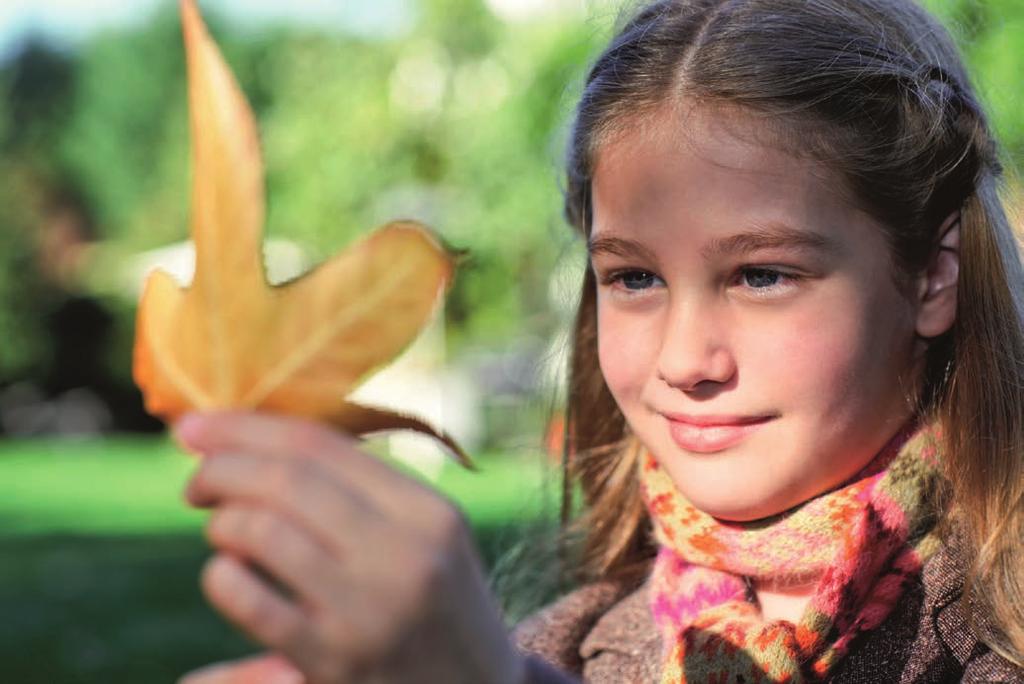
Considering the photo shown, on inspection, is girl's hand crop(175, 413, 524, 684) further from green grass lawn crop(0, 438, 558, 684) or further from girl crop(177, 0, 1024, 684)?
green grass lawn crop(0, 438, 558, 684)

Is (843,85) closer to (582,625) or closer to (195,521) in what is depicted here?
(582,625)

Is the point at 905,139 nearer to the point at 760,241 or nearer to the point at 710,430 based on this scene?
the point at 760,241

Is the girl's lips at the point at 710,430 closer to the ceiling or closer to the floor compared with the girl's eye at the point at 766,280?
closer to the floor

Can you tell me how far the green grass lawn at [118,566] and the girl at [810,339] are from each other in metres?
0.39

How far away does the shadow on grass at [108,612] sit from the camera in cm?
568

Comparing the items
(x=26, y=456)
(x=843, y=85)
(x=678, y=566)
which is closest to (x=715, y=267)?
(x=843, y=85)

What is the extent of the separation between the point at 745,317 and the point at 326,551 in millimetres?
950

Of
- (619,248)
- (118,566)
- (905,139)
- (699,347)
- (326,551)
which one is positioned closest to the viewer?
(326,551)

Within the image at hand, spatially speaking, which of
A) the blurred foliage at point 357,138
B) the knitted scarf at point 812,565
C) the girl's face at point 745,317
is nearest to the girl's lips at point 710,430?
the girl's face at point 745,317

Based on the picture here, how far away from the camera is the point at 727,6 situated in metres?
2.03

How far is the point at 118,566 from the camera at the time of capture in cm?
833

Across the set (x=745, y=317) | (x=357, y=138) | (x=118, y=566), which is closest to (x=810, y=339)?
(x=745, y=317)

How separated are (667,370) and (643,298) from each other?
13cm

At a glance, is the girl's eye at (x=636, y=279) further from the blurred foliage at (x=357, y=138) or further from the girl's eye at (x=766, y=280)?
the blurred foliage at (x=357, y=138)
